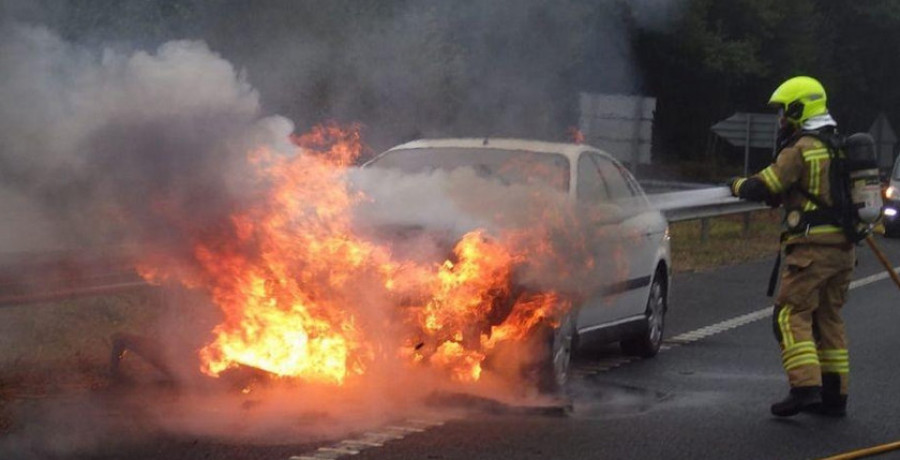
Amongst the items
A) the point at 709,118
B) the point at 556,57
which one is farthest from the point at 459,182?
the point at 709,118

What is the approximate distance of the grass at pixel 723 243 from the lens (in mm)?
20391

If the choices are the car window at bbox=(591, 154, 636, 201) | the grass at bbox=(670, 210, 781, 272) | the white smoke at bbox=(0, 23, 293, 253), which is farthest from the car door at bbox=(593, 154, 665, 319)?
the grass at bbox=(670, 210, 781, 272)

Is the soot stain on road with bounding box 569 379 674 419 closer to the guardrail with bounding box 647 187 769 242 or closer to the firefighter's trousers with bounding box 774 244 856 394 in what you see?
the firefighter's trousers with bounding box 774 244 856 394

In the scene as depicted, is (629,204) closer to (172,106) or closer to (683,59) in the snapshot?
(172,106)

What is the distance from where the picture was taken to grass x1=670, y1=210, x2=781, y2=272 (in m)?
20.4

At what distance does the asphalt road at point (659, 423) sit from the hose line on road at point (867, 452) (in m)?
0.06

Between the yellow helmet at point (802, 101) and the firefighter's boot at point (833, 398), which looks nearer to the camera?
the firefighter's boot at point (833, 398)

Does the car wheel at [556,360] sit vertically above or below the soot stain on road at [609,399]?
above

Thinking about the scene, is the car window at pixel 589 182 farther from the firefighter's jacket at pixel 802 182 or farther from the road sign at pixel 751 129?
the road sign at pixel 751 129

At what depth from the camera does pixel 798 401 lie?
8.52 m

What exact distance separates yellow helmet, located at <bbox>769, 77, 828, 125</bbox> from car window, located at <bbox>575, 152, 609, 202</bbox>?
58.3 inches

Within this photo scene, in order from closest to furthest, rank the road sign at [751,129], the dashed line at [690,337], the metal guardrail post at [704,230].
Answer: the dashed line at [690,337], the metal guardrail post at [704,230], the road sign at [751,129]

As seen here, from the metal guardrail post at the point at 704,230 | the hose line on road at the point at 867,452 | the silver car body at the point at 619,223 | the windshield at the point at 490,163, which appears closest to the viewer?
the hose line on road at the point at 867,452

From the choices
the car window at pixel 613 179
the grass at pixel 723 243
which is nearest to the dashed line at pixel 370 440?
the car window at pixel 613 179
